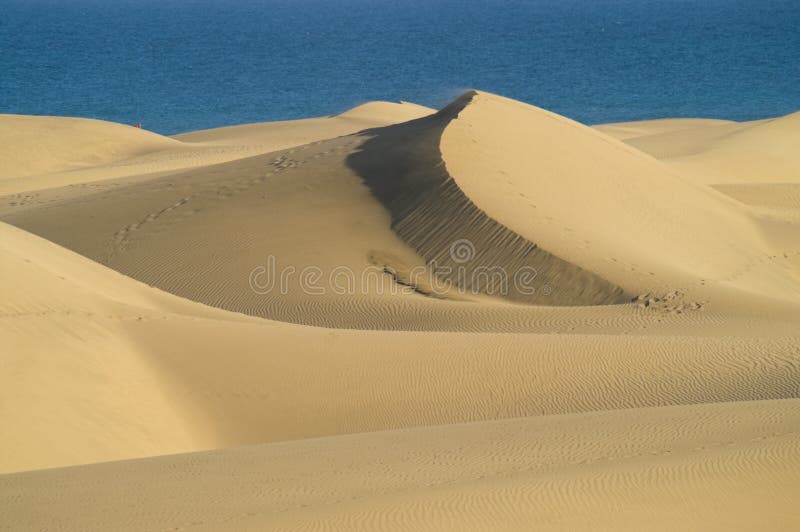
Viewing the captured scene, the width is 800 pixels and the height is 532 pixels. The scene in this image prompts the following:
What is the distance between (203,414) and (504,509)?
3833mm

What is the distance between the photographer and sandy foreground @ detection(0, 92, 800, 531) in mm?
5480

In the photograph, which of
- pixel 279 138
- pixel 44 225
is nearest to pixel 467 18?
pixel 279 138

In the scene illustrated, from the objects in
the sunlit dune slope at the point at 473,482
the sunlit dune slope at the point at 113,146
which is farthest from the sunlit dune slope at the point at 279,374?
the sunlit dune slope at the point at 113,146

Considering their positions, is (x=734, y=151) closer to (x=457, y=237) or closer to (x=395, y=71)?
(x=457, y=237)

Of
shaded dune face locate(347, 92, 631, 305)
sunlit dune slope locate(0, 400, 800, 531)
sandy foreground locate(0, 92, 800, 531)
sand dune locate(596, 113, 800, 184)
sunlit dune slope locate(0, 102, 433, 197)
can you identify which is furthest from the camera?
sunlit dune slope locate(0, 102, 433, 197)

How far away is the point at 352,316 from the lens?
12195 millimetres

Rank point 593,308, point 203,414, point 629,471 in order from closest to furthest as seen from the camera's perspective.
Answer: point 629,471 → point 203,414 → point 593,308

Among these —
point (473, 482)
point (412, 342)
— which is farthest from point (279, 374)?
point (473, 482)

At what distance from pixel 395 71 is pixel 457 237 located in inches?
2079

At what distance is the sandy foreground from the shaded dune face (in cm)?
4

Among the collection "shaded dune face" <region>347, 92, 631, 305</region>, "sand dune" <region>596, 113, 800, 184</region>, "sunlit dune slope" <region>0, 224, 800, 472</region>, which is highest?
"sunlit dune slope" <region>0, 224, 800, 472</region>

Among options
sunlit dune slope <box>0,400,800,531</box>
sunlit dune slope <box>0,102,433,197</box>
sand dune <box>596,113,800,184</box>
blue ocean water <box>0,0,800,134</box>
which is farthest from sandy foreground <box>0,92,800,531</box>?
blue ocean water <box>0,0,800,134</box>

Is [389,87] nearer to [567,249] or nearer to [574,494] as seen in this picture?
[567,249]

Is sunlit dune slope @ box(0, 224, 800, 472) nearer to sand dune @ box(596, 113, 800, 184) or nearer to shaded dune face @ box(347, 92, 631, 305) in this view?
shaded dune face @ box(347, 92, 631, 305)
